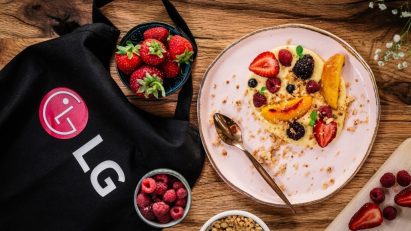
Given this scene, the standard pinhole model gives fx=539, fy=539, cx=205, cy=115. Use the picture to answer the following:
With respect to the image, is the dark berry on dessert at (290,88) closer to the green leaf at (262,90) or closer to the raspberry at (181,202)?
the green leaf at (262,90)

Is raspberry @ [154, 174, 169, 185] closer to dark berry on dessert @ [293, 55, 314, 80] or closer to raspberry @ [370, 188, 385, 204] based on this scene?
dark berry on dessert @ [293, 55, 314, 80]

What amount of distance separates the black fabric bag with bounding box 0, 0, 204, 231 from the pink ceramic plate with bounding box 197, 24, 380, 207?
83 mm

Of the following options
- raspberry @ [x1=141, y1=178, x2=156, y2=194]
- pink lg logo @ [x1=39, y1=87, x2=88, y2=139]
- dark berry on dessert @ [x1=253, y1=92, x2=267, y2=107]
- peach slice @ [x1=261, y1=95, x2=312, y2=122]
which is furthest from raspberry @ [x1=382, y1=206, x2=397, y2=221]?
pink lg logo @ [x1=39, y1=87, x2=88, y2=139]

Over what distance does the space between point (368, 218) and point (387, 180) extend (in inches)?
5.0

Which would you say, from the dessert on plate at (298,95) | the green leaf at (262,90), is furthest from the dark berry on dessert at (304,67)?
the green leaf at (262,90)

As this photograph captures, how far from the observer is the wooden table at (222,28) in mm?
1634

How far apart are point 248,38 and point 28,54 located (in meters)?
0.65

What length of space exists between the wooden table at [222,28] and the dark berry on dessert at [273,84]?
17 centimetres

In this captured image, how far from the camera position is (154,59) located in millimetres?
1496

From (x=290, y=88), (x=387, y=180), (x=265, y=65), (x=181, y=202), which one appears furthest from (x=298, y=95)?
(x=181, y=202)

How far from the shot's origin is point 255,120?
64.5 inches

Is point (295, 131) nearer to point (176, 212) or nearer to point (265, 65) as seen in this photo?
point (265, 65)

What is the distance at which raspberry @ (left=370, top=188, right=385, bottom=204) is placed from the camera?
1608 millimetres

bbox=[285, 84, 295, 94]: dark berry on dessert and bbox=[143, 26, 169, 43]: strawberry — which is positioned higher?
bbox=[143, 26, 169, 43]: strawberry
